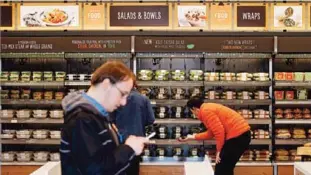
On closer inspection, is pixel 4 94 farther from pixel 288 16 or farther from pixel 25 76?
pixel 288 16

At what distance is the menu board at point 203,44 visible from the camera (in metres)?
7.37

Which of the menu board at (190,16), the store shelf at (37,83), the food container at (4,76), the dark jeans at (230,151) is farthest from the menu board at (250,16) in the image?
the food container at (4,76)

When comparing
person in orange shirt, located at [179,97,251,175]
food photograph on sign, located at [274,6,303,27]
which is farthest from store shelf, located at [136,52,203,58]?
person in orange shirt, located at [179,97,251,175]

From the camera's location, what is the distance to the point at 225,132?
5.73 meters

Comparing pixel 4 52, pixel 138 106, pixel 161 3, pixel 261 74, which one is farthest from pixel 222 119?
pixel 4 52

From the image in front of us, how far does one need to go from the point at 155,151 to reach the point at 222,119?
2.22 meters

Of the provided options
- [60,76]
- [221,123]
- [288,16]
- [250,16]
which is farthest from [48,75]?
[288,16]

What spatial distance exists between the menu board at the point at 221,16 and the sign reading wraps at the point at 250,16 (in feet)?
0.46

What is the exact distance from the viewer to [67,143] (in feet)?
6.76

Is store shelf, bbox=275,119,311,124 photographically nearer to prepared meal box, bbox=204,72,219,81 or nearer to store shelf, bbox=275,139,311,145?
store shelf, bbox=275,139,311,145

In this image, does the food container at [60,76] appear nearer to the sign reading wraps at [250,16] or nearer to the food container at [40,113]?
the food container at [40,113]

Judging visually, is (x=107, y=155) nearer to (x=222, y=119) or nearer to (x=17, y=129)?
(x=222, y=119)

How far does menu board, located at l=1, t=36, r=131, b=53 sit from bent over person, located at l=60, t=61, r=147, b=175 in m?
5.21

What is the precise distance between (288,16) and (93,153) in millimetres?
6156
